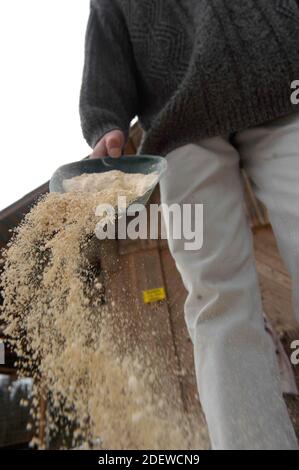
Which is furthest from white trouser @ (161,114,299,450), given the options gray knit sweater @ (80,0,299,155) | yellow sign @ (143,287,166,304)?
yellow sign @ (143,287,166,304)

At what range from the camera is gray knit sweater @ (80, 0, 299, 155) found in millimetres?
629

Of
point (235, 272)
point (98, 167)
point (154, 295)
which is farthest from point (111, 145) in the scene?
point (154, 295)

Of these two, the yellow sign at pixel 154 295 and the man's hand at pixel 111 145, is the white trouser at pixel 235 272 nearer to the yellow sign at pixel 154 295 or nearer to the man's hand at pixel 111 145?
the man's hand at pixel 111 145

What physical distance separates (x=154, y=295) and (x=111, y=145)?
3.02 ft

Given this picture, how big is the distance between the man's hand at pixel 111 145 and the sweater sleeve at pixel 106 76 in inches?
0.6

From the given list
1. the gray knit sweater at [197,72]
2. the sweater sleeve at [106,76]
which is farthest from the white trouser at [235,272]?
A: the sweater sleeve at [106,76]

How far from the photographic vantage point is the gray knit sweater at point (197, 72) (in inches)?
24.8

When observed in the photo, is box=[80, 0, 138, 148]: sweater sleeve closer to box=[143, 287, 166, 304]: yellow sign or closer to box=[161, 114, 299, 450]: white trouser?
box=[161, 114, 299, 450]: white trouser

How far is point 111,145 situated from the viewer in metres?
0.73

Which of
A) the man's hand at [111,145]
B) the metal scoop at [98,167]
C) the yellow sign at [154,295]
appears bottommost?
the yellow sign at [154,295]

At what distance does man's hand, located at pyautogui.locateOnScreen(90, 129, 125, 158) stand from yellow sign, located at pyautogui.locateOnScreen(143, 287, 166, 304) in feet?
2.90

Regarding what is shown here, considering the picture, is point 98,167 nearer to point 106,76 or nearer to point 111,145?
point 111,145
